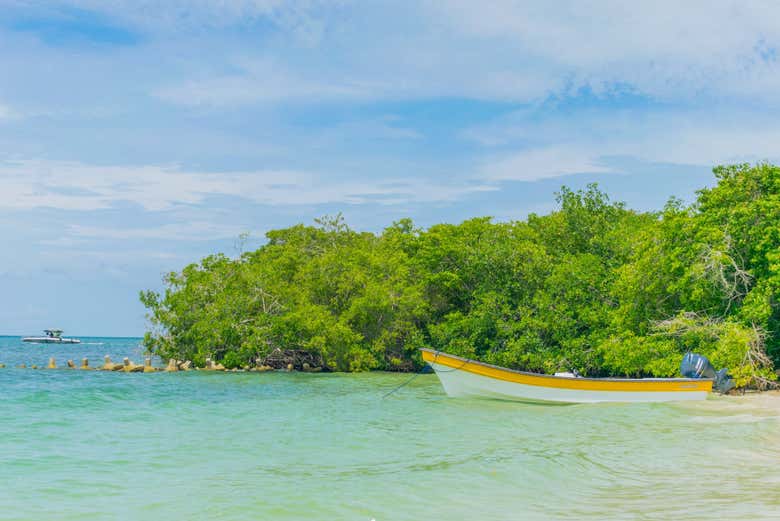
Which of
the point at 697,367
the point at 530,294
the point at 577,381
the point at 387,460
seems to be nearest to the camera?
the point at 387,460

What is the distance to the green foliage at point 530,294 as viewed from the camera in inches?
Result: 786

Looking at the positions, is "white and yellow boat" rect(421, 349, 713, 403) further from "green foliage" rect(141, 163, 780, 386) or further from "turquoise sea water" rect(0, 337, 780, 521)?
"green foliage" rect(141, 163, 780, 386)

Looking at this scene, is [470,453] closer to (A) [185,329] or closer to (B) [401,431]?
(B) [401,431]

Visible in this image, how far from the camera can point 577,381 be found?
677 inches

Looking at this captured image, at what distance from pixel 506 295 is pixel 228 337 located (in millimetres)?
13012

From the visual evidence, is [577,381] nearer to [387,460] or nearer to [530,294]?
[387,460]

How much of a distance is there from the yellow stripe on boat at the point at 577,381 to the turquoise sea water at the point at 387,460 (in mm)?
498

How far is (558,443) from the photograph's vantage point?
11.9 metres

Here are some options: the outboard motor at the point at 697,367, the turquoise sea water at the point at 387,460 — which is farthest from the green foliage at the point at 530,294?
the turquoise sea water at the point at 387,460

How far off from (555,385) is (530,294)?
11839mm

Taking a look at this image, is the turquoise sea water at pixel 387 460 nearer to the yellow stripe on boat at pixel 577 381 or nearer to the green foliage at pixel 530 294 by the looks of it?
the yellow stripe on boat at pixel 577 381

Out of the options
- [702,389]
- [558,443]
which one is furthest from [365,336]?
[558,443]

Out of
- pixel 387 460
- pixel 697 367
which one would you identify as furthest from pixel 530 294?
pixel 387 460

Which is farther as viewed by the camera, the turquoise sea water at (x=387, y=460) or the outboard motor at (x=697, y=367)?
the outboard motor at (x=697, y=367)
